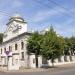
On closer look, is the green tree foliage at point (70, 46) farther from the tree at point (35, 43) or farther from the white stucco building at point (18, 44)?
the tree at point (35, 43)

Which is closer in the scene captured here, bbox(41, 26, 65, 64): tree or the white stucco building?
bbox(41, 26, 65, 64): tree

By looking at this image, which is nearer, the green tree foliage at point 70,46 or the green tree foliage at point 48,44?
the green tree foliage at point 48,44

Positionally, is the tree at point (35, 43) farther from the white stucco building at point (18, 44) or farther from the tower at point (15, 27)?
the tower at point (15, 27)

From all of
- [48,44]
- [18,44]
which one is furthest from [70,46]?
[48,44]

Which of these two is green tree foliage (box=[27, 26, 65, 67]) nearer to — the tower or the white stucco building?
the white stucco building

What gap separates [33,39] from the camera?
38031 millimetres

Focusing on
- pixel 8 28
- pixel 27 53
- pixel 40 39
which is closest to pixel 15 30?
pixel 8 28

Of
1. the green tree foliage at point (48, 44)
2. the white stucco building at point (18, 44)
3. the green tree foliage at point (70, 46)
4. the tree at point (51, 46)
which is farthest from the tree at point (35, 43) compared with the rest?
the green tree foliage at point (70, 46)

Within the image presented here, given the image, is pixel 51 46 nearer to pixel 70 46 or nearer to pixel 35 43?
pixel 35 43

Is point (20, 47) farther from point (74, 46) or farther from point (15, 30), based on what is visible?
point (74, 46)

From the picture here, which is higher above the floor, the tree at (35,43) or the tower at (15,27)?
the tower at (15,27)

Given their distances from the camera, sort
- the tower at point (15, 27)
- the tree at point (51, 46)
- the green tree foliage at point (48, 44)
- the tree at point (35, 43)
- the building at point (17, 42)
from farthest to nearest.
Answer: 1. the tower at point (15, 27)
2. the building at point (17, 42)
3. the tree at point (35, 43)
4. the green tree foliage at point (48, 44)
5. the tree at point (51, 46)

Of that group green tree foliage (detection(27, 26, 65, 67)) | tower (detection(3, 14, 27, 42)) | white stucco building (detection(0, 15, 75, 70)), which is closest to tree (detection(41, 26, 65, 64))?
green tree foliage (detection(27, 26, 65, 67))

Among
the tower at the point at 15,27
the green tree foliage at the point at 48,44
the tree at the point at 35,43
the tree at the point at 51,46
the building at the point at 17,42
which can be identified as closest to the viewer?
the tree at the point at 51,46
